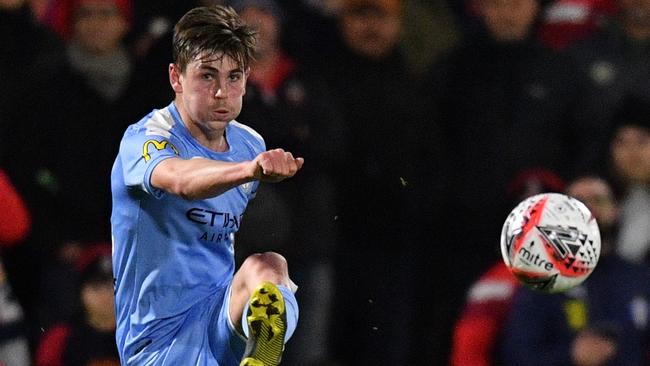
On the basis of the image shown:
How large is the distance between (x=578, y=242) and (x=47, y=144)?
3081 millimetres

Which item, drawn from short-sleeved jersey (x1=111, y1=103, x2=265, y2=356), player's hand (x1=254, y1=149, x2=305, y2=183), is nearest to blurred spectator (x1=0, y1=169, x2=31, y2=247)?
short-sleeved jersey (x1=111, y1=103, x2=265, y2=356)

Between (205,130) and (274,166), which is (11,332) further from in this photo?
(274,166)

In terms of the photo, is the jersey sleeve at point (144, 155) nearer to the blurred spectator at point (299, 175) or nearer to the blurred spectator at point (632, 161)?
the blurred spectator at point (299, 175)

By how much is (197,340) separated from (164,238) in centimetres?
42

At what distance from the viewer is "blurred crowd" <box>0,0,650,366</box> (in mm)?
7883

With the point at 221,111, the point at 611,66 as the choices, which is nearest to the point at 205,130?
the point at 221,111

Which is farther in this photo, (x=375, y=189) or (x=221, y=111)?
(x=375, y=189)

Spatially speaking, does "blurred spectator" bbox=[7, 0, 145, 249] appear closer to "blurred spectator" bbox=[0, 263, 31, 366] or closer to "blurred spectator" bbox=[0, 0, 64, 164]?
"blurred spectator" bbox=[0, 0, 64, 164]

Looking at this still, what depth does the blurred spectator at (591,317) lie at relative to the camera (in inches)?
312

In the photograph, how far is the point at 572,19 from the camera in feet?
28.9

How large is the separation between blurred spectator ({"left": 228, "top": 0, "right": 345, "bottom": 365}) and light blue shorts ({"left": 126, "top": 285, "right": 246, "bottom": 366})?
223cm

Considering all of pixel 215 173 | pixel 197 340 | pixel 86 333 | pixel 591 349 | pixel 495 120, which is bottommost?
pixel 591 349

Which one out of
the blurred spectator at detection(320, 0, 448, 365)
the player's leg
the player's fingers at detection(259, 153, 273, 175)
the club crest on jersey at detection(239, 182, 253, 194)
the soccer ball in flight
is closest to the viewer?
the player's fingers at detection(259, 153, 273, 175)

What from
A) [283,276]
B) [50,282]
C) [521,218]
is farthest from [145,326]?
[50,282]
